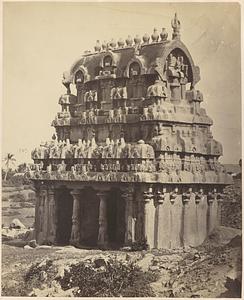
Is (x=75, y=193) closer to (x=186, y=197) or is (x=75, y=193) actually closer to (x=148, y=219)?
(x=148, y=219)

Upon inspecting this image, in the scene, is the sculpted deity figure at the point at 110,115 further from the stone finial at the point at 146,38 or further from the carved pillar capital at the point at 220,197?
the carved pillar capital at the point at 220,197

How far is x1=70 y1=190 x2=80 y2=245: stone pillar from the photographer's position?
707 cm

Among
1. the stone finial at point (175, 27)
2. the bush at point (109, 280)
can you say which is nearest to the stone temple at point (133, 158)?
the stone finial at point (175, 27)

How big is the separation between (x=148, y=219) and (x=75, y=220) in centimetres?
70

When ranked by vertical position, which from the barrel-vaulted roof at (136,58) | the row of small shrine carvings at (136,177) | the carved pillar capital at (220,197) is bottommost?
the carved pillar capital at (220,197)

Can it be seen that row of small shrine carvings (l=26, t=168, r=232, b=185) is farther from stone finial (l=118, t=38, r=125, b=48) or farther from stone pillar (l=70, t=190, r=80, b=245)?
stone finial (l=118, t=38, r=125, b=48)

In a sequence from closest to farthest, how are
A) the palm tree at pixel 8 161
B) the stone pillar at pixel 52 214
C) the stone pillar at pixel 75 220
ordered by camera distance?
the palm tree at pixel 8 161 < the stone pillar at pixel 75 220 < the stone pillar at pixel 52 214

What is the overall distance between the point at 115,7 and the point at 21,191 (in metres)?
1.83

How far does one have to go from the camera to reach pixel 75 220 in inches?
280

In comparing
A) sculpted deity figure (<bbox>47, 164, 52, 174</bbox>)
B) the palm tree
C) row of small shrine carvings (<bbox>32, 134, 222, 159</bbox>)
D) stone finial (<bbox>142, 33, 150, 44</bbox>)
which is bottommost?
sculpted deity figure (<bbox>47, 164, 52, 174</bbox>)

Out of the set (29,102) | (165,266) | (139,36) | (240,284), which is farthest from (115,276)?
(139,36)

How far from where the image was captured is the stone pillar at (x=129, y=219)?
6863 mm

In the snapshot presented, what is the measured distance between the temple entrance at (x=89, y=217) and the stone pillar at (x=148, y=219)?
1.58 feet

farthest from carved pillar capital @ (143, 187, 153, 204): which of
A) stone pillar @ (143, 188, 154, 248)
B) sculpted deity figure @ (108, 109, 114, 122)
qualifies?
sculpted deity figure @ (108, 109, 114, 122)
